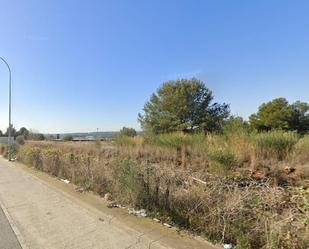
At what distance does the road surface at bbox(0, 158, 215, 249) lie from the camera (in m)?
5.25

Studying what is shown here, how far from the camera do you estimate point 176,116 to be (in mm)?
38562

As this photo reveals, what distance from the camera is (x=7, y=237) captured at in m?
5.95

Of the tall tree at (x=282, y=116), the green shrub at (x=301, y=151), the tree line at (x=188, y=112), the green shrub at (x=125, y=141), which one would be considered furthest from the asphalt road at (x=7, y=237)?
the tall tree at (x=282, y=116)

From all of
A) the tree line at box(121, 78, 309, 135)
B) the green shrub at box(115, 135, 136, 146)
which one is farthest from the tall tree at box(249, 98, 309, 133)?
the green shrub at box(115, 135, 136, 146)

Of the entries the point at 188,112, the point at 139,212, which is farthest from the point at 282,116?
the point at 139,212

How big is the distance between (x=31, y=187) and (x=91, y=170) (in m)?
2.64

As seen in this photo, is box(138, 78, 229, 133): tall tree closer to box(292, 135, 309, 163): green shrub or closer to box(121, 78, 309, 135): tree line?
box(121, 78, 309, 135): tree line

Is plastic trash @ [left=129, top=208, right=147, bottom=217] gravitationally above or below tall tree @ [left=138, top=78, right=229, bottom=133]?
below

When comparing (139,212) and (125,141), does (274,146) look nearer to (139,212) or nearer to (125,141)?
(139,212)

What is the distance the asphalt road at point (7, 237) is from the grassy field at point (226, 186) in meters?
2.44

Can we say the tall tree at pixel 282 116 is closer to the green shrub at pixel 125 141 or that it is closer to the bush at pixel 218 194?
the green shrub at pixel 125 141

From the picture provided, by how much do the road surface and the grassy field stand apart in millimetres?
419

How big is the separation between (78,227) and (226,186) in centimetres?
286

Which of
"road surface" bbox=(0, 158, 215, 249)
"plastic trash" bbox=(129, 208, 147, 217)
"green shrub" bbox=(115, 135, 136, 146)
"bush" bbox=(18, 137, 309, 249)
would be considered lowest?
"road surface" bbox=(0, 158, 215, 249)
